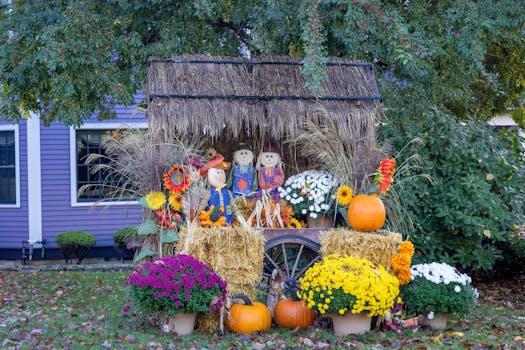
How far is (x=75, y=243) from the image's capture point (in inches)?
512

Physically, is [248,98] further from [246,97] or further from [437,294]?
[437,294]

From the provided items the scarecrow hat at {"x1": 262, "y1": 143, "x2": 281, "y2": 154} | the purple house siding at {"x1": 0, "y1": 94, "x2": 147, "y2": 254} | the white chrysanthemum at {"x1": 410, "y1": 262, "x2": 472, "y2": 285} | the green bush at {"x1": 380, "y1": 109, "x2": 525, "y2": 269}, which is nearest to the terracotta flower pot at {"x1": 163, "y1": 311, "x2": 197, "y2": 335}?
the white chrysanthemum at {"x1": 410, "y1": 262, "x2": 472, "y2": 285}

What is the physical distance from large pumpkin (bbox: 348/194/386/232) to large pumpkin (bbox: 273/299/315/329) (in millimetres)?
906

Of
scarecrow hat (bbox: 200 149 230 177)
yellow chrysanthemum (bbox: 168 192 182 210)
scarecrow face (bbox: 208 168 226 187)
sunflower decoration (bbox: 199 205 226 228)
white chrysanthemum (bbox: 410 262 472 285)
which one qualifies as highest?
scarecrow hat (bbox: 200 149 230 177)

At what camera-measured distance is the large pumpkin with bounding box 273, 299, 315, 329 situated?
6293 millimetres

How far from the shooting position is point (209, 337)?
600cm

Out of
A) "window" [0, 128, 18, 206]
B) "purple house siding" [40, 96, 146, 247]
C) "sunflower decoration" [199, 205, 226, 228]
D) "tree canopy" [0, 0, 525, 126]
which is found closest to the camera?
"sunflower decoration" [199, 205, 226, 228]

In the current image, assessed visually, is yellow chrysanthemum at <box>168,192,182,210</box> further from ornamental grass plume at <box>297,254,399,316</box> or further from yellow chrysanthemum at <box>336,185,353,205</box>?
yellow chrysanthemum at <box>336,185,353,205</box>

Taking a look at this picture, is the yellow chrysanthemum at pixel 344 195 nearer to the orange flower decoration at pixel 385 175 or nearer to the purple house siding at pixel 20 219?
the orange flower decoration at pixel 385 175

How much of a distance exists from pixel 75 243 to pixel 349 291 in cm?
837

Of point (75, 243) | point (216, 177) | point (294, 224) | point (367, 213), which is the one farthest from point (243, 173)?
point (75, 243)

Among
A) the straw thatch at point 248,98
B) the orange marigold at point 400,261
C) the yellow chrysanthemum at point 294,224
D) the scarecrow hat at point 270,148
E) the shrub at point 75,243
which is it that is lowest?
the shrub at point 75,243

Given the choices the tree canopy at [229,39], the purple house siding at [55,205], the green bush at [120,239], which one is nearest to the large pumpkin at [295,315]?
the tree canopy at [229,39]

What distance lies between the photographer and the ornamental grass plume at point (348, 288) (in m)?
5.76
